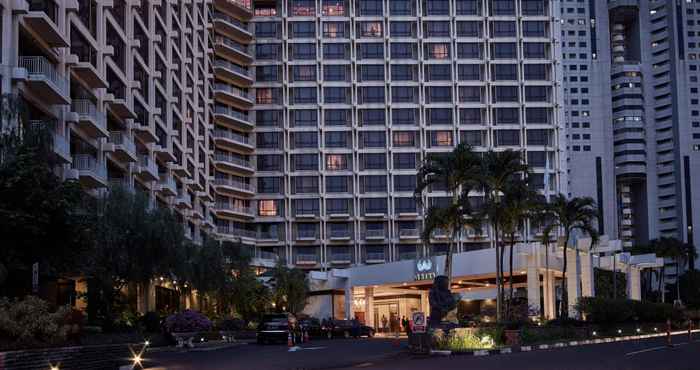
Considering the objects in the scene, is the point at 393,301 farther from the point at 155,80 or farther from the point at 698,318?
the point at 155,80

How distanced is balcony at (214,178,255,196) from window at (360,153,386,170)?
14.3m

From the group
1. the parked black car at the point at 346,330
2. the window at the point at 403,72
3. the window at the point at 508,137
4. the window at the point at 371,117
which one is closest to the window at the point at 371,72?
the window at the point at 403,72

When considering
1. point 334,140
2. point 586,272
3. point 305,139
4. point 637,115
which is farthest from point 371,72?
point 637,115

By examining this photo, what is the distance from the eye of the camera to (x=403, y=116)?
4656 inches

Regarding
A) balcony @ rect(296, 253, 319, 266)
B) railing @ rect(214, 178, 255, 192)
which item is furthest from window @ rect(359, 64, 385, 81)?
balcony @ rect(296, 253, 319, 266)

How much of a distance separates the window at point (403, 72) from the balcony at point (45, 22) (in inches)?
2797

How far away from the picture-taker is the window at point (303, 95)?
11800 cm

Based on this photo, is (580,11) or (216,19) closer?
(216,19)

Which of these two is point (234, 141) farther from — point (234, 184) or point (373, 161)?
point (373, 161)

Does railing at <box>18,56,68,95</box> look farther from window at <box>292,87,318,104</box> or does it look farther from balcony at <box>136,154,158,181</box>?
window at <box>292,87,318,104</box>

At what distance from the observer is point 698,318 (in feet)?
282

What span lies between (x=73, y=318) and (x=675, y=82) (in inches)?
6909

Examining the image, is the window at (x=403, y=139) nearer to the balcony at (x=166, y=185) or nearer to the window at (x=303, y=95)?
the window at (x=303, y=95)

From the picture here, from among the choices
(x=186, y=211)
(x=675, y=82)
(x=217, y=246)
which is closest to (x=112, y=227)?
(x=217, y=246)
